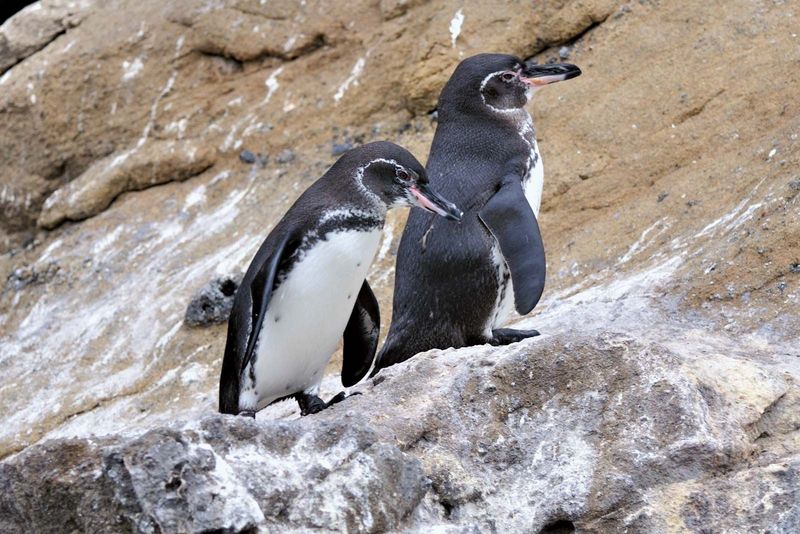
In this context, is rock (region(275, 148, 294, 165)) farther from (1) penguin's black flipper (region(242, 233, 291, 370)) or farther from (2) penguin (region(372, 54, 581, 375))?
(1) penguin's black flipper (region(242, 233, 291, 370))

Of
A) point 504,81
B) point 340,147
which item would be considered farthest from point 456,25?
point 504,81

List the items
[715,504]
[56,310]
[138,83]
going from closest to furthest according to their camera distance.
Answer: [715,504]
[56,310]
[138,83]

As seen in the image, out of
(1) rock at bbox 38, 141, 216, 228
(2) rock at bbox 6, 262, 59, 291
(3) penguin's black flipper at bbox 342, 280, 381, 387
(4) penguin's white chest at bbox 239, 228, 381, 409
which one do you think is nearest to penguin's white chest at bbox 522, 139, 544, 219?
(3) penguin's black flipper at bbox 342, 280, 381, 387

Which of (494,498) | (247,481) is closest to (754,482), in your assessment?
(494,498)

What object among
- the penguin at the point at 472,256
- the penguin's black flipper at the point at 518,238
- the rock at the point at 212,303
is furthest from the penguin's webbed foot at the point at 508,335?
the rock at the point at 212,303

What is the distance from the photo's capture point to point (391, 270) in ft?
25.8

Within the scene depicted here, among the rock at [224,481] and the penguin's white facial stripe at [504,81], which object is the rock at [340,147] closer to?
the penguin's white facial stripe at [504,81]

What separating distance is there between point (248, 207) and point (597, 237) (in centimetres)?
268

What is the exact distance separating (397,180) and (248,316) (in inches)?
30.0

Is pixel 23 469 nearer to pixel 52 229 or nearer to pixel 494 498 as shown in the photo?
pixel 494 498

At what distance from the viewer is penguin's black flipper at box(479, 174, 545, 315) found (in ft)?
17.0

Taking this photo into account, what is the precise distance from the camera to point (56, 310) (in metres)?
8.86

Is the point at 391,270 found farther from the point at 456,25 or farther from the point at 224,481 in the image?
the point at 224,481

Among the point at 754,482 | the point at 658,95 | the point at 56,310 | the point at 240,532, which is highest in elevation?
the point at 240,532
